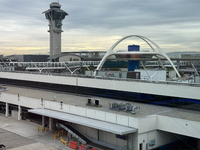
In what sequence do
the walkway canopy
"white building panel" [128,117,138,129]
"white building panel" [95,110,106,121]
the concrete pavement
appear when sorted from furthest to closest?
the concrete pavement
"white building panel" [95,110,106,121]
"white building panel" [128,117,138,129]
the walkway canopy

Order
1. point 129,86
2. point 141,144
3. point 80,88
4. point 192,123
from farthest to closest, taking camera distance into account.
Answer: point 80,88 → point 129,86 → point 141,144 → point 192,123

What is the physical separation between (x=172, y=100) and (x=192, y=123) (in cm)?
735

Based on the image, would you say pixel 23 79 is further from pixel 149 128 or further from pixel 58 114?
pixel 149 128

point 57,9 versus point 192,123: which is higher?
point 57,9

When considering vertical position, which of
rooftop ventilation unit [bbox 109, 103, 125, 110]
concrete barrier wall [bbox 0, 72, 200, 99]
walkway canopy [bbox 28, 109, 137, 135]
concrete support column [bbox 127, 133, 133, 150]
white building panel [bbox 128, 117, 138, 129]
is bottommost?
concrete support column [bbox 127, 133, 133, 150]

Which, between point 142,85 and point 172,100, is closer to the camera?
point 172,100

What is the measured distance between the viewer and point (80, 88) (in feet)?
131

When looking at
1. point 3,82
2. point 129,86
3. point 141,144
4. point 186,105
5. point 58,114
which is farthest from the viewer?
point 3,82

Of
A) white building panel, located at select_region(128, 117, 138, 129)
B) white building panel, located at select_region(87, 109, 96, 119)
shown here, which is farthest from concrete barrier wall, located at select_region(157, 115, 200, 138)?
white building panel, located at select_region(87, 109, 96, 119)

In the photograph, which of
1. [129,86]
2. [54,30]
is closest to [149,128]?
[129,86]

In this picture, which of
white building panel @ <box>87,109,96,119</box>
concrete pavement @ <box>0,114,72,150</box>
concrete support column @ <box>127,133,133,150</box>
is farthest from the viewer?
white building panel @ <box>87,109,96,119</box>

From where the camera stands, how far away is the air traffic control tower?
12312cm

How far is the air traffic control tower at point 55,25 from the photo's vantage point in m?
123

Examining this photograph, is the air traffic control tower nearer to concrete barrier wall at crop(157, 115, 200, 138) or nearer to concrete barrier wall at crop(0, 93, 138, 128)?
concrete barrier wall at crop(0, 93, 138, 128)
